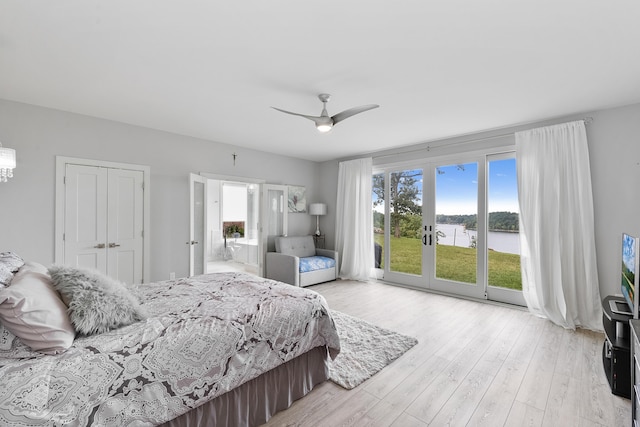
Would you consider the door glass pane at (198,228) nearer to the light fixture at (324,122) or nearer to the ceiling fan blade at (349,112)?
the light fixture at (324,122)

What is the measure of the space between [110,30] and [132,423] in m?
2.43

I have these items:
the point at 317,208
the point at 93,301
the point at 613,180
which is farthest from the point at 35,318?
the point at 613,180

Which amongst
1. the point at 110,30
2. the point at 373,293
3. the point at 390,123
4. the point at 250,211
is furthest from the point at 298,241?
the point at 110,30

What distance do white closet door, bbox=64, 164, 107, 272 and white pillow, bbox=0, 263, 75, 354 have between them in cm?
249

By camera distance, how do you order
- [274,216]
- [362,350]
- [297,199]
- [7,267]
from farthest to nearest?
1. [297,199]
2. [274,216]
3. [362,350]
4. [7,267]

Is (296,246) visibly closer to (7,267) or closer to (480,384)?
(480,384)

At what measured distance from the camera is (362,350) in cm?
276

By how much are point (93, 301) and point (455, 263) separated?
4.74 m

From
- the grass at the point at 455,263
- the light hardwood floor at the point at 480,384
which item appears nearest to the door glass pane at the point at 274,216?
the grass at the point at 455,263

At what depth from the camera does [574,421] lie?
6.04 feet

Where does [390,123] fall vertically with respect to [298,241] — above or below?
above

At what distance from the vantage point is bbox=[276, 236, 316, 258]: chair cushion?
18.0ft

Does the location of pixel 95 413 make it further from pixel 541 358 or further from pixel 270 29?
pixel 541 358

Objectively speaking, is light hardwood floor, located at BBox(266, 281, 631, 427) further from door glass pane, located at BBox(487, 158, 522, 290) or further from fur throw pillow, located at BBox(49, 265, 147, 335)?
fur throw pillow, located at BBox(49, 265, 147, 335)
